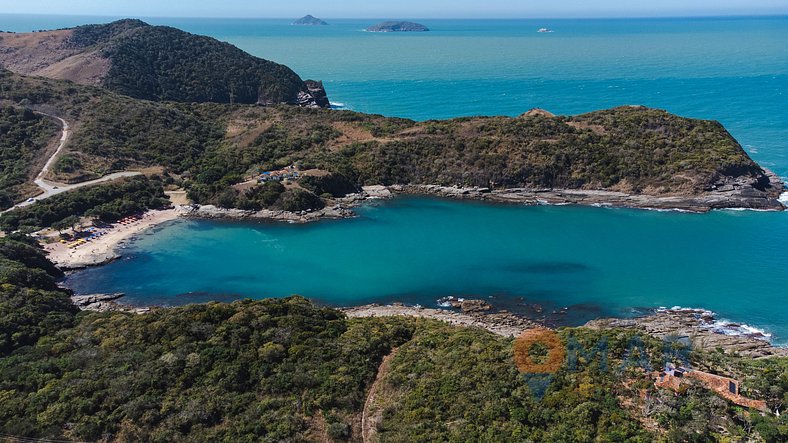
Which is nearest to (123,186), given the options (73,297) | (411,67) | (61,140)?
(61,140)

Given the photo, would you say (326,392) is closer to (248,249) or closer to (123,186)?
(248,249)

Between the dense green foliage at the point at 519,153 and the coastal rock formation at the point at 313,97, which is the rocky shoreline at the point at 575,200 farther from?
the coastal rock formation at the point at 313,97

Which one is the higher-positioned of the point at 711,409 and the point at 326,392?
the point at 711,409

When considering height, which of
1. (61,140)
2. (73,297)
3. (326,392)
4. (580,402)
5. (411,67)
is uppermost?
(411,67)

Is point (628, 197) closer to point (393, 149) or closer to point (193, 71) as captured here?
point (393, 149)

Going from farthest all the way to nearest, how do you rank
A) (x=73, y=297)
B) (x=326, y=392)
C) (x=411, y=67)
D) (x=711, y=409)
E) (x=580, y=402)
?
(x=411, y=67), (x=73, y=297), (x=326, y=392), (x=580, y=402), (x=711, y=409)

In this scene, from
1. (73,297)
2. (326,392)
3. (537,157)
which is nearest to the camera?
(326,392)
